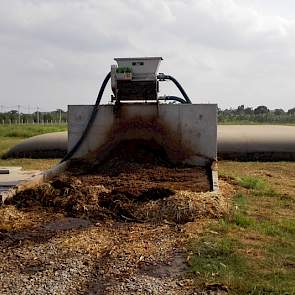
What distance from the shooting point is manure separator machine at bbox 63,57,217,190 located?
27.7ft

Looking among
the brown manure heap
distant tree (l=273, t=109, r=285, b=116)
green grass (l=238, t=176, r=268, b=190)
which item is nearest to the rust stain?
green grass (l=238, t=176, r=268, b=190)

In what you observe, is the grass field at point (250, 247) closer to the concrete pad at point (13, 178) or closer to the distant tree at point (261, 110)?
the concrete pad at point (13, 178)

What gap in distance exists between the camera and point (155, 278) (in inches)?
141

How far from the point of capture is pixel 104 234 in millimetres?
4633

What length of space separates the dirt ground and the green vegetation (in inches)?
5.8

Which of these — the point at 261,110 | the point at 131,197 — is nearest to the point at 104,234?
the point at 131,197

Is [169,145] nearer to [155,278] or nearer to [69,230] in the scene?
[69,230]

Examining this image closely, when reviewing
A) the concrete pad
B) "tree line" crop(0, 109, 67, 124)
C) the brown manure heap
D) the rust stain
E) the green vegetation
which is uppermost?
"tree line" crop(0, 109, 67, 124)

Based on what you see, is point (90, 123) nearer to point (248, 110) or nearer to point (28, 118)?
point (28, 118)

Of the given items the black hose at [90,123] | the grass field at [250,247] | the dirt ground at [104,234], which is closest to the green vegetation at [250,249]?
the grass field at [250,247]

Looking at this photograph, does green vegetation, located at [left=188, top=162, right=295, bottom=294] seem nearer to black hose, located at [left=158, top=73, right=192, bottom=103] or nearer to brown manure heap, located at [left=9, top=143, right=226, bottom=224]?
brown manure heap, located at [left=9, top=143, right=226, bottom=224]

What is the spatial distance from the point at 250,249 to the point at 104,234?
4.11 feet

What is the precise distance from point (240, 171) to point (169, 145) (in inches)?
105

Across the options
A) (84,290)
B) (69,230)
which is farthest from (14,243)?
(84,290)
